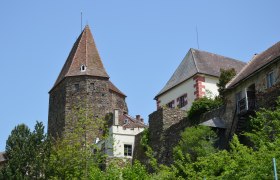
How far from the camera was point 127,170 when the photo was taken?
27609 millimetres

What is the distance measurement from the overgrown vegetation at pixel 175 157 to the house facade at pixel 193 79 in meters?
4.31

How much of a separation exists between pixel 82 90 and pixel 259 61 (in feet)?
73.2

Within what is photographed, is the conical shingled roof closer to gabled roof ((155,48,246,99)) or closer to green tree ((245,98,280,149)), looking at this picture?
gabled roof ((155,48,246,99))

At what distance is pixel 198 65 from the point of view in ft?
129

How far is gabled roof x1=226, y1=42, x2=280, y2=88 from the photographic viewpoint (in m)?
26.9

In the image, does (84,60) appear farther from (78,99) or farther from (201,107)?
(201,107)

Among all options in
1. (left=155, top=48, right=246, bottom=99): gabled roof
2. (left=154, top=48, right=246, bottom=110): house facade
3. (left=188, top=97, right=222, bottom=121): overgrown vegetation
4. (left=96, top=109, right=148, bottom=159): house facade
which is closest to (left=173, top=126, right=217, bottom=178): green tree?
(left=188, top=97, right=222, bottom=121): overgrown vegetation

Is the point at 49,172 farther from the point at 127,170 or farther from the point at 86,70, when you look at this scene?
the point at 86,70

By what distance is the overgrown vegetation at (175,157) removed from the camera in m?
18.8

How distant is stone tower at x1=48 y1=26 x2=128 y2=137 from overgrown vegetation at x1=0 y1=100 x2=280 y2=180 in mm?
10983

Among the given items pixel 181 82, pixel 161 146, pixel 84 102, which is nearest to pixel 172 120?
pixel 161 146

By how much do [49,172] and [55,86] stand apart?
1760 centimetres

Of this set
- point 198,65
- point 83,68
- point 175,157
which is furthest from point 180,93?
point 83,68

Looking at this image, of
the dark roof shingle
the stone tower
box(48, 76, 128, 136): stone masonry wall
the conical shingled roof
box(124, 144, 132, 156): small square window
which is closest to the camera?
box(124, 144, 132, 156): small square window
